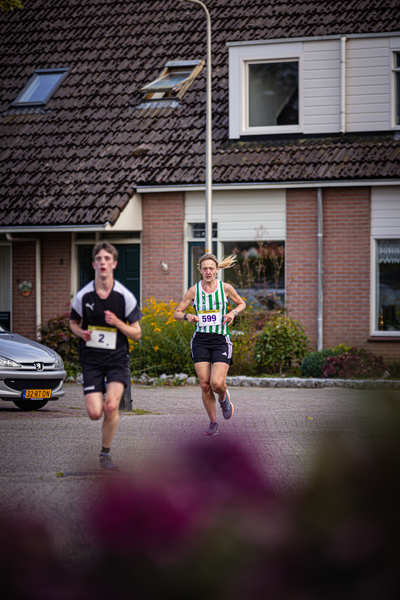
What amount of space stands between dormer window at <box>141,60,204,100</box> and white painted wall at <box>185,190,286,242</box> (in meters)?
2.88

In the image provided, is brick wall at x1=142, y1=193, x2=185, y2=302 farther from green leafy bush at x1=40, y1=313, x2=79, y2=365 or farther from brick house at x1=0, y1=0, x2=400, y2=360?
green leafy bush at x1=40, y1=313, x2=79, y2=365

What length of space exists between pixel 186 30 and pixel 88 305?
14635mm

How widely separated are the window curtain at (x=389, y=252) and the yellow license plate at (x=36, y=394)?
7.96 metres

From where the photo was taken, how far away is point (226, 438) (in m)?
2.22

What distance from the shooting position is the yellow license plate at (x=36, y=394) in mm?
10312

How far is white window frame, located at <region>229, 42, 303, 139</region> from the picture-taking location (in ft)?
54.8

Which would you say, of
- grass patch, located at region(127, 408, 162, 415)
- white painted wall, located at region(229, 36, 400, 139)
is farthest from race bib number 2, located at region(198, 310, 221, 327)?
white painted wall, located at region(229, 36, 400, 139)

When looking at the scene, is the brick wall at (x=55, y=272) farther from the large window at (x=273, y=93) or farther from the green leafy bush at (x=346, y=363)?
the green leafy bush at (x=346, y=363)

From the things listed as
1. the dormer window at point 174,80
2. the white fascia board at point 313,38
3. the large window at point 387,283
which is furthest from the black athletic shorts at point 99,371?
the dormer window at point 174,80

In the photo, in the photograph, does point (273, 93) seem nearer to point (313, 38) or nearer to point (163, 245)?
point (313, 38)

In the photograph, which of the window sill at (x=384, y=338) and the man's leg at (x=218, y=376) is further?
the window sill at (x=384, y=338)

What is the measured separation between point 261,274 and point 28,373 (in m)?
7.26

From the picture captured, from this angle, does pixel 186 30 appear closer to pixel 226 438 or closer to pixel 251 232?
pixel 251 232

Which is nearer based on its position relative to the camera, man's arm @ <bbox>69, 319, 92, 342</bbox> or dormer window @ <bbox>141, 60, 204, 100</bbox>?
man's arm @ <bbox>69, 319, 92, 342</bbox>
